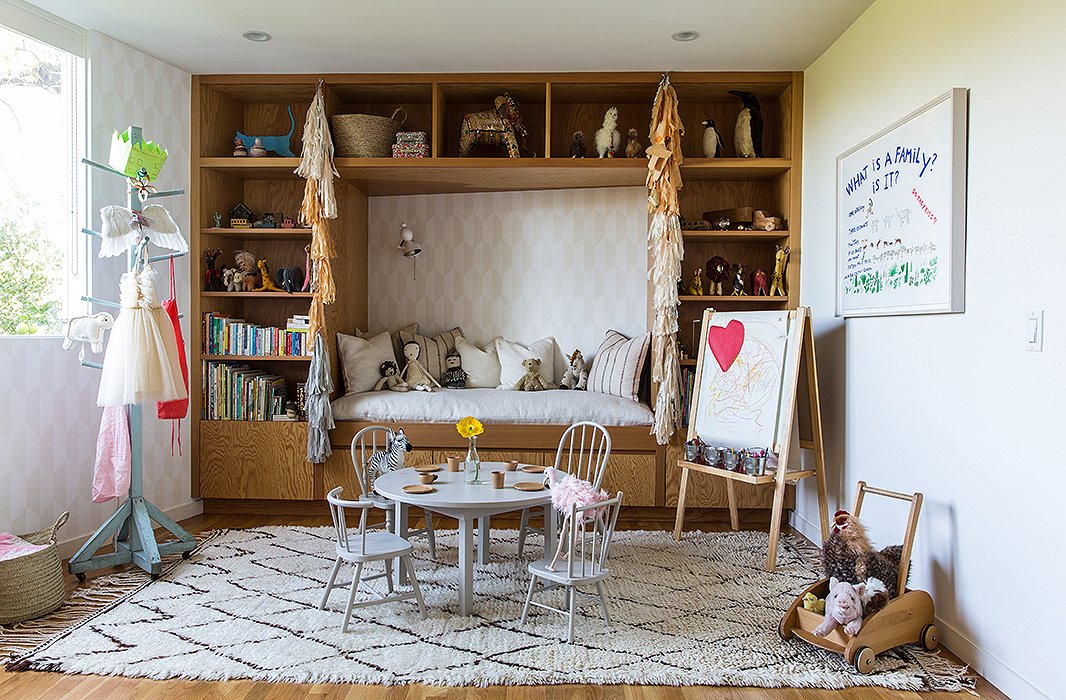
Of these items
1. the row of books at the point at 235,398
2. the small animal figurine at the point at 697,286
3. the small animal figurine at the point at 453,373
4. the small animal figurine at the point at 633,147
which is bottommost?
the row of books at the point at 235,398

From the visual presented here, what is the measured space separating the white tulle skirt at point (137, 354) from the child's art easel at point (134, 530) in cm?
15

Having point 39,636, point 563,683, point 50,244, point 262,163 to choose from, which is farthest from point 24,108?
point 563,683

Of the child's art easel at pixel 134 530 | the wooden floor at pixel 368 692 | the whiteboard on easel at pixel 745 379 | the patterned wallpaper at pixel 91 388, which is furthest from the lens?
the whiteboard on easel at pixel 745 379

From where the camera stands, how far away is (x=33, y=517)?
3730mm

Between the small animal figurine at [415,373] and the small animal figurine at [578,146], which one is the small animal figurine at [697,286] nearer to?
the small animal figurine at [578,146]

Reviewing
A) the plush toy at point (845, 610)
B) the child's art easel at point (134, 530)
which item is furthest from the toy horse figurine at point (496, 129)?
the plush toy at point (845, 610)

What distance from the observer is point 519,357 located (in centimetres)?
524

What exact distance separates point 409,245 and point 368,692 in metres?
3.45

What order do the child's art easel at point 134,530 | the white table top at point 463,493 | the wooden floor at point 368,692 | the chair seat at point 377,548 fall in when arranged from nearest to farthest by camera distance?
the wooden floor at point 368,692 < the chair seat at point 377,548 < the white table top at point 463,493 < the child's art easel at point 134,530

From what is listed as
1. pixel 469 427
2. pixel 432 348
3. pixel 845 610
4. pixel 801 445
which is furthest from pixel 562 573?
pixel 432 348

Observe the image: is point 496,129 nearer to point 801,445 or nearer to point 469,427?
point 469,427

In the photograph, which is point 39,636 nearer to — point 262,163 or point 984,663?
point 262,163

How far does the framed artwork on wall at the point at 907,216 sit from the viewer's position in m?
2.80

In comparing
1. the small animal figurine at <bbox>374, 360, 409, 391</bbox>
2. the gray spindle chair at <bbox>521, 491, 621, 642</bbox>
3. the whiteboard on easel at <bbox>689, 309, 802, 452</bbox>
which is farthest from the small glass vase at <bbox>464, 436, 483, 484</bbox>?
the small animal figurine at <bbox>374, 360, 409, 391</bbox>
